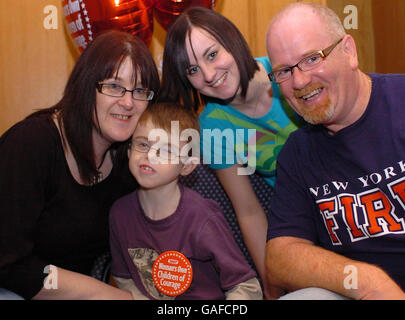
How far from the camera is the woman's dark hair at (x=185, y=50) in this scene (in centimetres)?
149

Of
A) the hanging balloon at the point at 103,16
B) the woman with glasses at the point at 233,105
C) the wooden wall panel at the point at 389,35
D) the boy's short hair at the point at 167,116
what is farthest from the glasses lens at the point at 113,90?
the wooden wall panel at the point at 389,35

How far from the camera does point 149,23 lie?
1708mm

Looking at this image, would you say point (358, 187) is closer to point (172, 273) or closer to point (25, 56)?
point (172, 273)

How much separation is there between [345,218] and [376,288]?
0.73ft

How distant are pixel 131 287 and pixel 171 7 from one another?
3.38ft

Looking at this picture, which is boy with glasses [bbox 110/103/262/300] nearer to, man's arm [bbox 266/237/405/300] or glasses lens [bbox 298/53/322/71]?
man's arm [bbox 266/237/405/300]

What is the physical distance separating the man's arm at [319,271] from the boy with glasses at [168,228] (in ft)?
0.41

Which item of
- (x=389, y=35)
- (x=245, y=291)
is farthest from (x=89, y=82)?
(x=389, y=35)

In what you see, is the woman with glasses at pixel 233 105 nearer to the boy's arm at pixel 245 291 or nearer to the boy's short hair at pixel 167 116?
the boy's short hair at pixel 167 116

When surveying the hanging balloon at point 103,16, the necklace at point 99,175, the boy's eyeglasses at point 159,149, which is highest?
the hanging balloon at point 103,16

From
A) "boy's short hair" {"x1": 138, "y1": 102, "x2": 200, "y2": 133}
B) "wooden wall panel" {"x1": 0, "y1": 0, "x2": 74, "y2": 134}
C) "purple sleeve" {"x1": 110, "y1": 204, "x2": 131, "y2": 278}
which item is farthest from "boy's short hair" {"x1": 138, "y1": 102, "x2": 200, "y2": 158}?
"wooden wall panel" {"x1": 0, "y1": 0, "x2": 74, "y2": 134}

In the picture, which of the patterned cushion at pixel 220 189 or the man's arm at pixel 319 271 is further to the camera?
the patterned cushion at pixel 220 189

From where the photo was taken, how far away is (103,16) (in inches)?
61.9

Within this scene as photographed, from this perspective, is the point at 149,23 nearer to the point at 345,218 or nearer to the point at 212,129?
the point at 212,129
